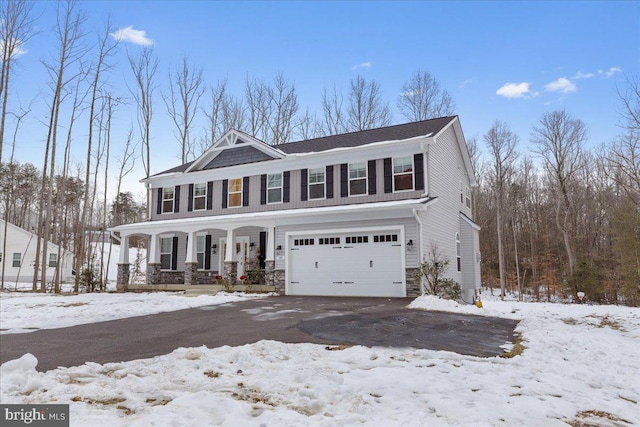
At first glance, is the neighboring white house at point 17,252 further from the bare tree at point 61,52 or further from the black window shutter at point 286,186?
the black window shutter at point 286,186

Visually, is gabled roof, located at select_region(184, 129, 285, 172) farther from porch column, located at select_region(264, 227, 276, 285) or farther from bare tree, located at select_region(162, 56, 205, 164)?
bare tree, located at select_region(162, 56, 205, 164)

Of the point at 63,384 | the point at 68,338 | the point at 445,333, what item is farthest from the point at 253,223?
the point at 63,384

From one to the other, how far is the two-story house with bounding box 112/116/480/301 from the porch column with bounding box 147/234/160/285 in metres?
0.07

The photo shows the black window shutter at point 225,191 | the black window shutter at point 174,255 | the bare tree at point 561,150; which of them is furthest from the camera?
the bare tree at point 561,150

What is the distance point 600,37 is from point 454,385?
15.5 metres

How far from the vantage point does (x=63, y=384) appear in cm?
387

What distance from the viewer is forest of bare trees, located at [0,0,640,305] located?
717 inches

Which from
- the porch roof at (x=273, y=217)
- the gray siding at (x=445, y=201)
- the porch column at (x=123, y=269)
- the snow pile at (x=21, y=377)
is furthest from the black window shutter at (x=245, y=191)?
the snow pile at (x=21, y=377)

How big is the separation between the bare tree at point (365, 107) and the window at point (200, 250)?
14.8m

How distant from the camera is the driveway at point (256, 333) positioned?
565cm

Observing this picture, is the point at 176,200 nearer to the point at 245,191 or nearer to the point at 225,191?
the point at 225,191

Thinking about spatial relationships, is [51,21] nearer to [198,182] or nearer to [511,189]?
[198,182]

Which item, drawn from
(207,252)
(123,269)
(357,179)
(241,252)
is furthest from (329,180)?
(123,269)

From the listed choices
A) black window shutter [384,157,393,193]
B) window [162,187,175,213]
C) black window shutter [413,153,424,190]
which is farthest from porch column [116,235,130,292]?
black window shutter [413,153,424,190]
